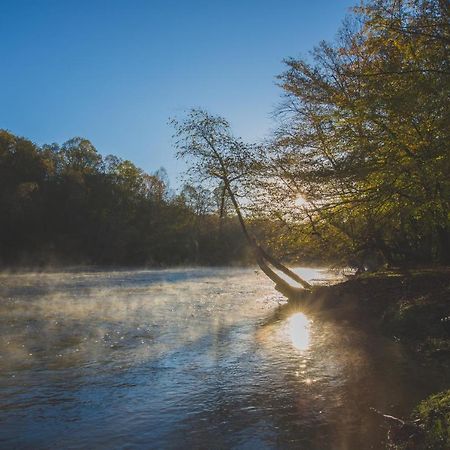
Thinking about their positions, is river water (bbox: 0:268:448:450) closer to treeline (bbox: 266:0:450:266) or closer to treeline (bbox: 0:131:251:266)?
treeline (bbox: 266:0:450:266)

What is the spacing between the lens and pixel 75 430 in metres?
6.55

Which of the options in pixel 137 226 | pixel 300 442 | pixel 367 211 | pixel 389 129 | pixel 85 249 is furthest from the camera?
pixel 137 226

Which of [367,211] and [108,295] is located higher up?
[367,211]

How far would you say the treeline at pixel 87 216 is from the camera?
66375 mm

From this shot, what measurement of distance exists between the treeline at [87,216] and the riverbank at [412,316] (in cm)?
3704

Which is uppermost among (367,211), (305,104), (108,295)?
(305,104)

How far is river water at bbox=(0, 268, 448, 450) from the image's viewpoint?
6.37 metres

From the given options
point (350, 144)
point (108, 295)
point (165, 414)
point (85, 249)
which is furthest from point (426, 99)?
point (85, 249)

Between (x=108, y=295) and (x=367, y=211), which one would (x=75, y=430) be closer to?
(x=367, y=211)

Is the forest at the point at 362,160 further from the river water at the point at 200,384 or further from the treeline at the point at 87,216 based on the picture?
the treeline at the point at 87,216

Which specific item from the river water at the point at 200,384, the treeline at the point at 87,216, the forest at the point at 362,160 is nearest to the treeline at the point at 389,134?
the forest at the point at 362,160

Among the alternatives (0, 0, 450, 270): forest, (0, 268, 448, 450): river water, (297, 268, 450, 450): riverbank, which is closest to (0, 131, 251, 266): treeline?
(0, 0, 450, 270): forest

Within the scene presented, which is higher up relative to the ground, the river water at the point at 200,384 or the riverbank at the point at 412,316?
the riverbank at the point at 412,316

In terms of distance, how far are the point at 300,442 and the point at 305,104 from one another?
16839 millimetres
